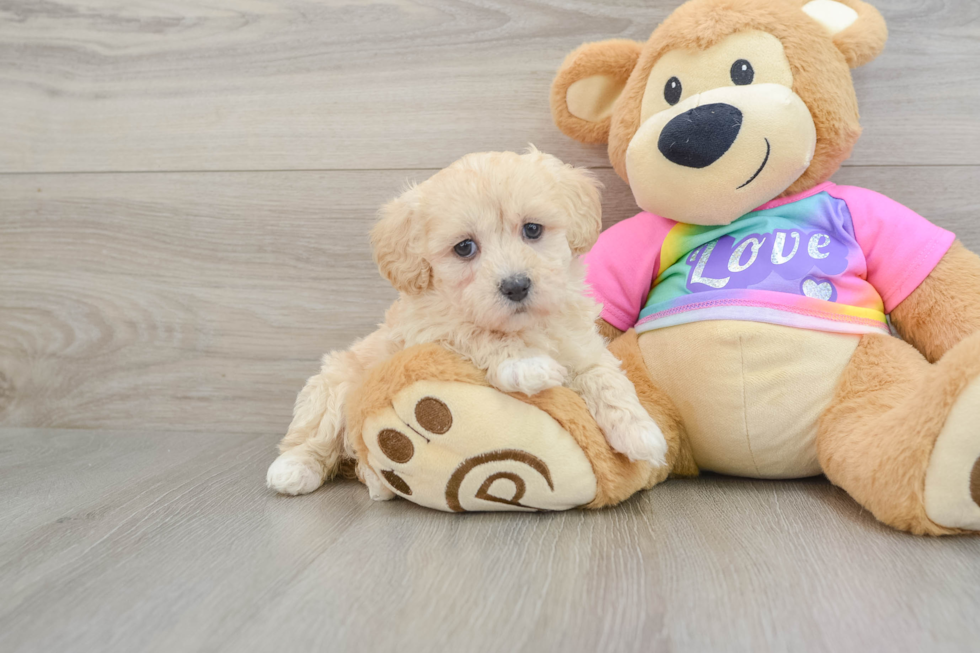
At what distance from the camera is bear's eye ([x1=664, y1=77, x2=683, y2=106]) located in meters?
1.01

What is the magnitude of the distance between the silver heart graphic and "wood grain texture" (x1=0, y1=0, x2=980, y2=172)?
0.40m

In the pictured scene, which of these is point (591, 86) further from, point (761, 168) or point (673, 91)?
point (761, 168)

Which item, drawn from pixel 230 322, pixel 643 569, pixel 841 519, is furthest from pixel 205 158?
pixel 841 519

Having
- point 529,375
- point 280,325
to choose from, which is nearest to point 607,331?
point 529,375

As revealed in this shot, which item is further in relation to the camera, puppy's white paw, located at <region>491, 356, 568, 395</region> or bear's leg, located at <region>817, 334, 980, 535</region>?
puppy's white paw, located at <region>491, 356, 568, 395</region>

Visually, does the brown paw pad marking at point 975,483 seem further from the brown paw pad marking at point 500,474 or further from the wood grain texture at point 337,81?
the wood grain texture at point 337,81

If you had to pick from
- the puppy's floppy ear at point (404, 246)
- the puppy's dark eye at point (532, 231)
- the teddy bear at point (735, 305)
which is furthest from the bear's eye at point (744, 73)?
the puppy's floppy ear at point (404, 246)

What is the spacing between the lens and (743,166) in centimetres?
96

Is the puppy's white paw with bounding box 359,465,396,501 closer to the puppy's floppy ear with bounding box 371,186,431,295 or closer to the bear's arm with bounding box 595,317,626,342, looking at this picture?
the puppy's floppy ear with bounding box 371,186,431,295

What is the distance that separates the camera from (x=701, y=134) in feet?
3.12

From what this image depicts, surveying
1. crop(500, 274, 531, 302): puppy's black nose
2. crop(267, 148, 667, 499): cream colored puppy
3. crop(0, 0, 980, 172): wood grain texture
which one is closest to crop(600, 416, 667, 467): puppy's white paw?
crop(267, 148, 667, 499): cream colored puppy

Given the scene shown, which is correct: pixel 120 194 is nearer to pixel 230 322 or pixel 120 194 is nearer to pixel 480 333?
pixel 230 322

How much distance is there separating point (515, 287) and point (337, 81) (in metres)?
0.76

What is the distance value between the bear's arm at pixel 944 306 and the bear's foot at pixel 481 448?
0.53 metres
